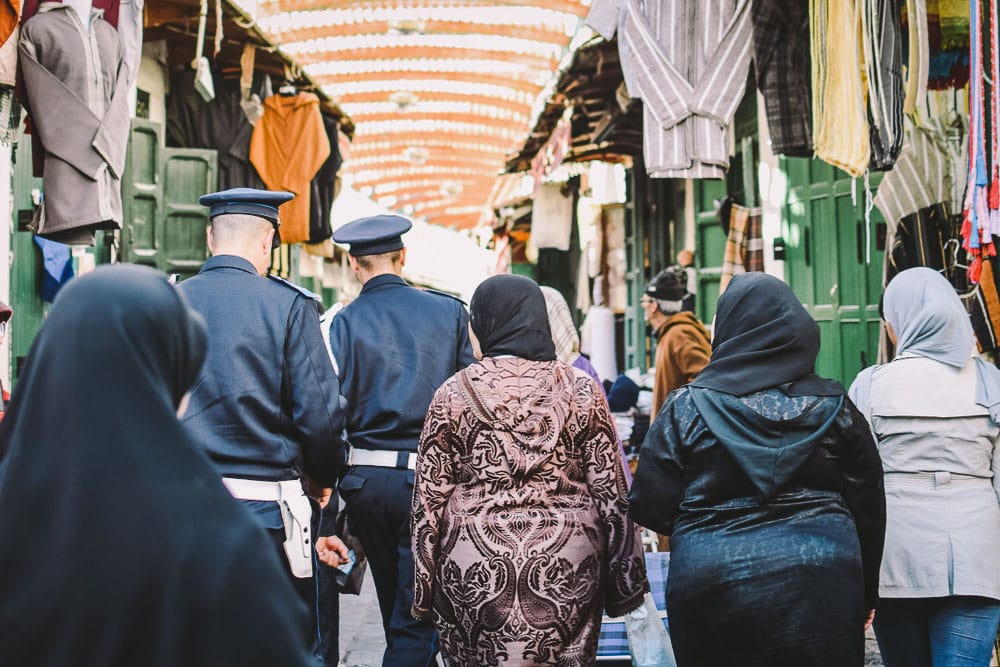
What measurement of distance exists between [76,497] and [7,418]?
0.33 meters

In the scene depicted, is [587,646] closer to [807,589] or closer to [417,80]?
[807,589]

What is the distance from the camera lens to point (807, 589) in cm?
Answer: 334

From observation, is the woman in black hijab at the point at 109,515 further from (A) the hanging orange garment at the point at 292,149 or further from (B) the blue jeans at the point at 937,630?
(A) the hanging orange garment at the point at 292,149

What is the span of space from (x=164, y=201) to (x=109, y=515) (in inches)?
340

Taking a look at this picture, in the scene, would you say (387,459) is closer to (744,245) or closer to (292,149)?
(744,245)

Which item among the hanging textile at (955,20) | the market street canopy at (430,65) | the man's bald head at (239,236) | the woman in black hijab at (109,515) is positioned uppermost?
the market street canopy at (430,65)

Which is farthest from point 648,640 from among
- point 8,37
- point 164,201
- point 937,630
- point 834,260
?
point 164,201

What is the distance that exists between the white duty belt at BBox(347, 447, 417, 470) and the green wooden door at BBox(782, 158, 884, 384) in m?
4.04

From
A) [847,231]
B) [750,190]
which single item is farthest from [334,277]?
[847,231]

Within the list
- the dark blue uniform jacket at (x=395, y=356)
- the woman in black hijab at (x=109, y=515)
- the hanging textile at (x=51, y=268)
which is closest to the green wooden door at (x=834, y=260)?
the dark blue uniform jacket at (x=395, y=356)

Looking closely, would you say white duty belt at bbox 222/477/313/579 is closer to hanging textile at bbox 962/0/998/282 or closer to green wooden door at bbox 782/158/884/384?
hanging textile at bbox 962/0/998/282

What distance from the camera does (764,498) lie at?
133 inches

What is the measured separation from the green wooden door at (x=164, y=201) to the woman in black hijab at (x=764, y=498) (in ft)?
21.6

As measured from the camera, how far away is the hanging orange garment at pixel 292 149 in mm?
10656
